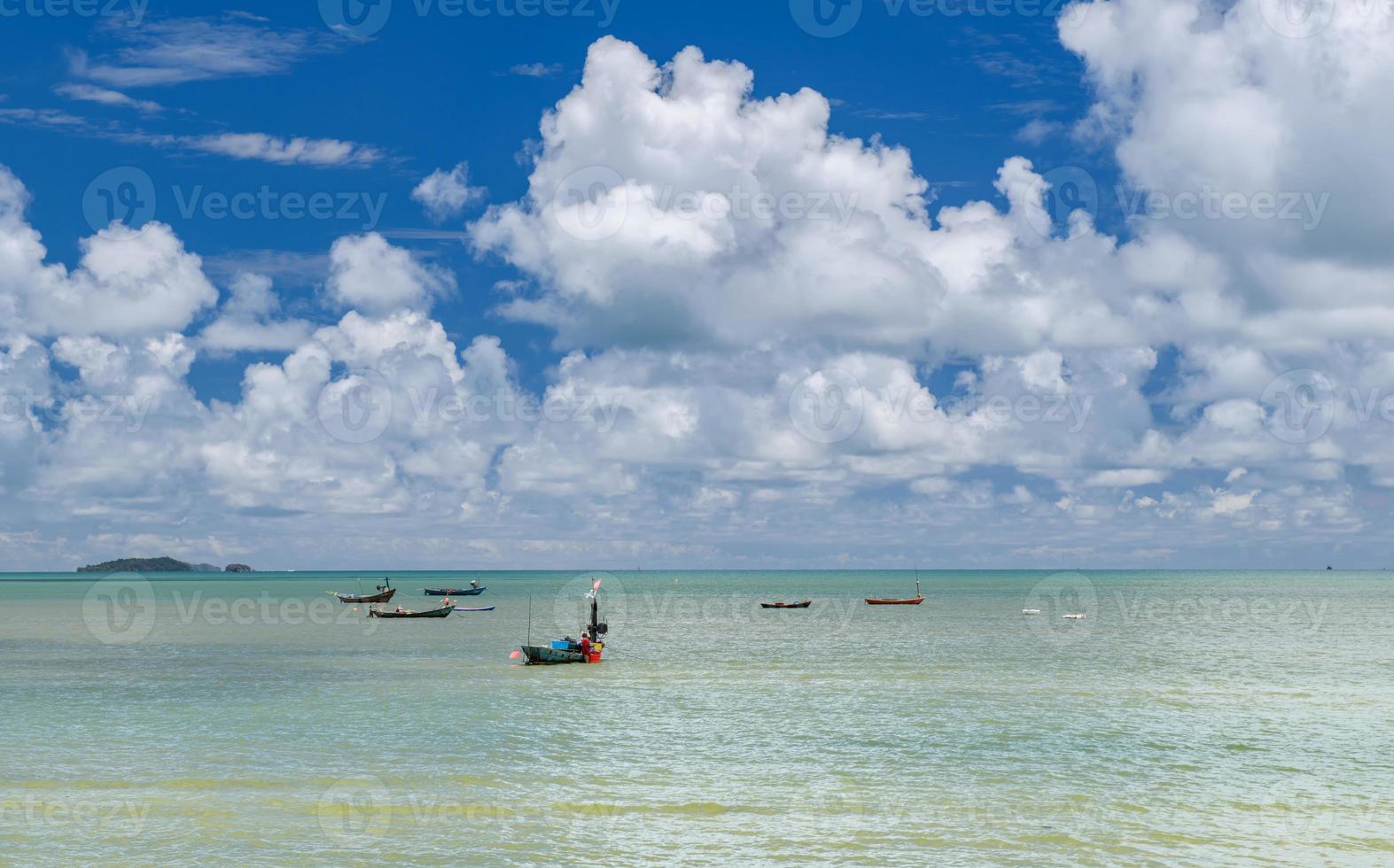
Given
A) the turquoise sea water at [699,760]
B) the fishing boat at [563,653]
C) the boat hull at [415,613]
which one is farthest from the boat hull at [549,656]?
the boat hull at [415,613]

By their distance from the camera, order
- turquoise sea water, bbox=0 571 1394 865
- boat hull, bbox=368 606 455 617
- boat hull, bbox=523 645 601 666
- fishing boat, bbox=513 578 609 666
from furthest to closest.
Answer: boat hull, bbox=368 606 455 617, fishing boat, bbox=513 578 609 666, boat hull, bbox=523 645 601 666, turquoise sea water, bbox=0 571 1394 865

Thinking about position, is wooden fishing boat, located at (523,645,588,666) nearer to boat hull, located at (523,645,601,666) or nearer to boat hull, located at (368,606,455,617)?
boat hull, located at (523,645,601,666)

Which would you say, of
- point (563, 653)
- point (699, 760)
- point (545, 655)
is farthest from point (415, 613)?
point (699, 760)

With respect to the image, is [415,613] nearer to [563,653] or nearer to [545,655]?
[563,653]

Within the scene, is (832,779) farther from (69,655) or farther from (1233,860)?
(69,655)

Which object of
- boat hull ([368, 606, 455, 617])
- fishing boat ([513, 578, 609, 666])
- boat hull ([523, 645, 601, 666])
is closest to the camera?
boat hull ([523, 645, 601, 666])

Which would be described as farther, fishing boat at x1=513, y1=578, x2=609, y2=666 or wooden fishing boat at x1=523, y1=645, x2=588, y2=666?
fishing boat at x1=513, y1=578, x2=609, y2=666

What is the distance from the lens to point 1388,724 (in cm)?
5681

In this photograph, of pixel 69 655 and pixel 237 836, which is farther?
pixel 69 655

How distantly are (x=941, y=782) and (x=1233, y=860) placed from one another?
1125cm

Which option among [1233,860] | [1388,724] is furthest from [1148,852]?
[1388,724]

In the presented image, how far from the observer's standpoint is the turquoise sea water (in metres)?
34.5

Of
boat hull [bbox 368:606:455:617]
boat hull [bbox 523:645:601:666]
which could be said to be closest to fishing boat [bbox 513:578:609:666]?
boat hull [bbox 523:645:601:666]

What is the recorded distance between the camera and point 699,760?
46.6m
